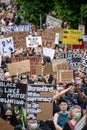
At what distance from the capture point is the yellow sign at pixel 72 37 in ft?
82.0

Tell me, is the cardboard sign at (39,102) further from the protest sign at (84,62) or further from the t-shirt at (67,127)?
the protest sign at (84,62)

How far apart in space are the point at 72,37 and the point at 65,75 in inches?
241

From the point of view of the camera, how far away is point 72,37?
82.1 feet

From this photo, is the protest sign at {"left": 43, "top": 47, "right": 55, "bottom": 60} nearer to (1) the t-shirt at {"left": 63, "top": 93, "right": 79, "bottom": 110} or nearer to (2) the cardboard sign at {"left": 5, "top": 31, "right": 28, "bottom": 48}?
(2) the cardboard sign at {"left": 5, "top": 31, "right": 28, "bottom": 48}

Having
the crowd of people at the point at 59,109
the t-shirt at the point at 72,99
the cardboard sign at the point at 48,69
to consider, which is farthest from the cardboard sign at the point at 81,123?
the cardboard sign at the point at 48,69

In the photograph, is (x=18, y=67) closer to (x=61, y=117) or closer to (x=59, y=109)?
(x=59, y=109)

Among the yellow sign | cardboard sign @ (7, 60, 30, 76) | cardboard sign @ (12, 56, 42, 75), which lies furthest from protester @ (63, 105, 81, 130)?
the yellow sign

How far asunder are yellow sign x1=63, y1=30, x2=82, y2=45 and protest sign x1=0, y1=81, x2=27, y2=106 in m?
11.0

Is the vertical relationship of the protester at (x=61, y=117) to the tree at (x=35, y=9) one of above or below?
above

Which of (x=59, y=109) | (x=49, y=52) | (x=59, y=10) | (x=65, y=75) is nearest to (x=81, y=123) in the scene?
(x=59, y=109)

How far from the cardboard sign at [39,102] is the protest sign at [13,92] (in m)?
0.23

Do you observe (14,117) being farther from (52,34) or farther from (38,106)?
(52,34)

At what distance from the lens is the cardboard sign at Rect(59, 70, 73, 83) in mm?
18844

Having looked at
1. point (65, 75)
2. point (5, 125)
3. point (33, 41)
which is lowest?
point (33, 41)
